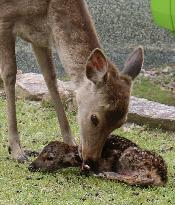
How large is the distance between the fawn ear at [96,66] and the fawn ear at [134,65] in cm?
33

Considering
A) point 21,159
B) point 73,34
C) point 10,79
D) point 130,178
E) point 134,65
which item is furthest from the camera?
point 10,79

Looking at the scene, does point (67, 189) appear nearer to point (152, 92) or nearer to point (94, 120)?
point (94, 120)

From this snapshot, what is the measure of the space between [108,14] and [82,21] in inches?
266

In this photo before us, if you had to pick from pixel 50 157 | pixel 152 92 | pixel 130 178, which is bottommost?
pixel 152 92

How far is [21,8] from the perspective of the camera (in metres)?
6.41

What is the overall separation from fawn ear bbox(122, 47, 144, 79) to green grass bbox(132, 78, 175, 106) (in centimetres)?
334

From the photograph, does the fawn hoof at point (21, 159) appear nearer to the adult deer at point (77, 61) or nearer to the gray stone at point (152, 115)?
the adult deer at point (77, 61)

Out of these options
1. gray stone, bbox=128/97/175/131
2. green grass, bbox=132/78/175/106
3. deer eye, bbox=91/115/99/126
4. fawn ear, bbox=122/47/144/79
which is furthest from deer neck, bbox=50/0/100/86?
green grass, bbox=132/78/175/106

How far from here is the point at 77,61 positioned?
6145mm

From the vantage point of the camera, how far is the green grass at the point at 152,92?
376 inches

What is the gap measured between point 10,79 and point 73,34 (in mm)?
858

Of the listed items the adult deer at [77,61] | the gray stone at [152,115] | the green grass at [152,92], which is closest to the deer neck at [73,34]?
the adult deer at [77,61]

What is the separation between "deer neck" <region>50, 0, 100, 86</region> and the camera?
20.1ft

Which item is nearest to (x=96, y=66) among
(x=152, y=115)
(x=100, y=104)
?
(x=100, y=104)
